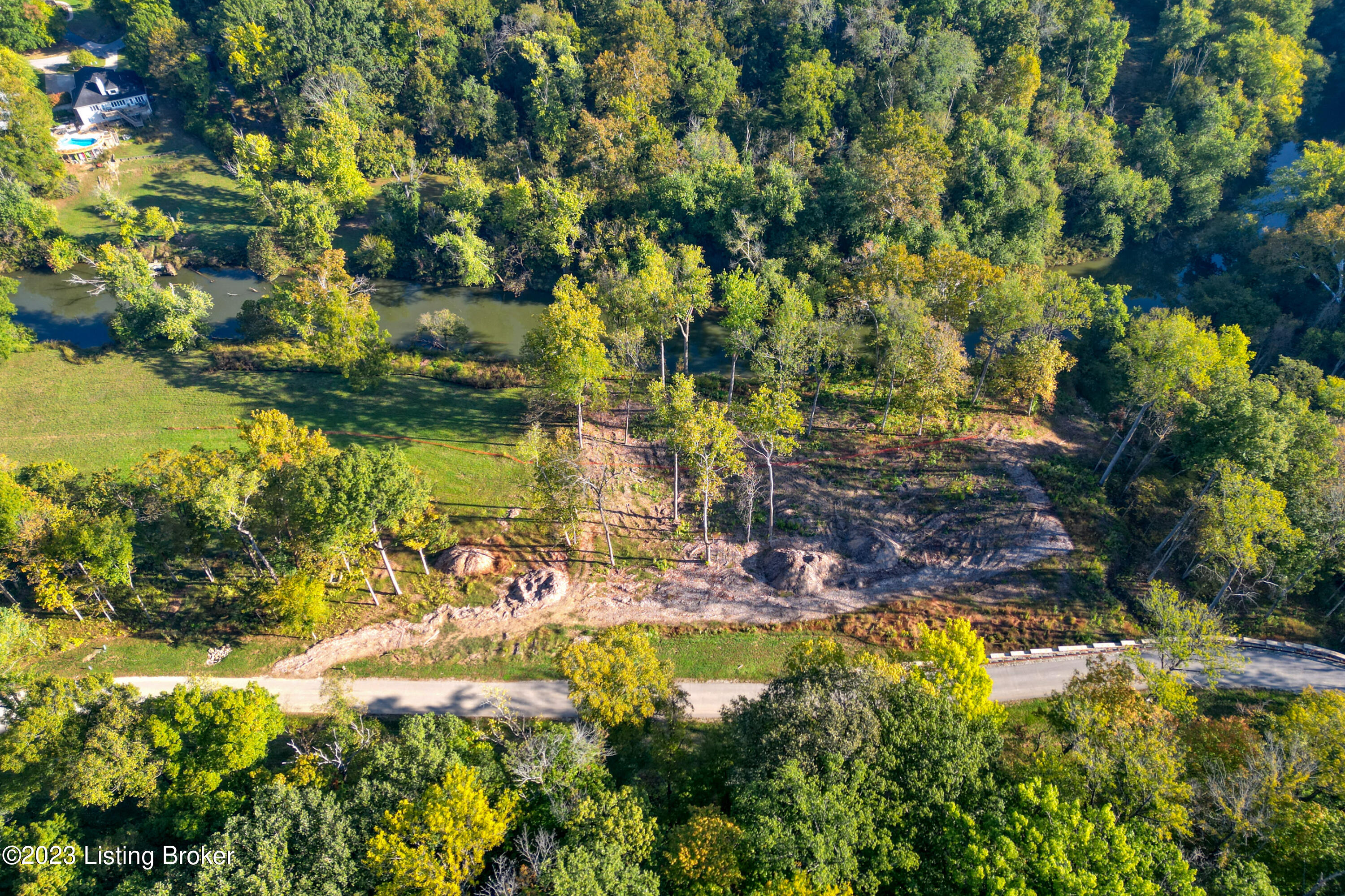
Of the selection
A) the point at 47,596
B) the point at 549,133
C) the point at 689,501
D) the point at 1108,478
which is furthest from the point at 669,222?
the point at 47,596

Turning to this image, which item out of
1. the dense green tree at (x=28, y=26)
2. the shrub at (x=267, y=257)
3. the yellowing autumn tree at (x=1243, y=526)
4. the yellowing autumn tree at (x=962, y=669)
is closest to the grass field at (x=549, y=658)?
the yellowing autumn tree at (x=962, y=669)

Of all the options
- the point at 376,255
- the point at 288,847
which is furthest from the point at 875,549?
the point at 376,255

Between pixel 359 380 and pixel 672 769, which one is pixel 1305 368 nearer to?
pixel 672 769

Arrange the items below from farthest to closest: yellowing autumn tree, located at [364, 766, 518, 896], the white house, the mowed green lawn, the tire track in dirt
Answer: the white house
the mowed green lawn
the tire track in dirt
yellowing autumn tree, located at [364, 766, 518, 896]

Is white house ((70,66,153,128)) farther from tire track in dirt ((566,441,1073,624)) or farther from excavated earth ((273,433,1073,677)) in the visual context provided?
tire track in dirt ((566,441,1073,624))

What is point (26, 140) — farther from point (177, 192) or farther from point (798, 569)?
point (798, 569)

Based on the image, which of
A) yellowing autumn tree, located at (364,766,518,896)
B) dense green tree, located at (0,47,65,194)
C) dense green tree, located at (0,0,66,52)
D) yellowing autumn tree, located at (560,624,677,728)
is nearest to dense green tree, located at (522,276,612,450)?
yellowing autumn tree, located at (560,624,677,728)
